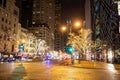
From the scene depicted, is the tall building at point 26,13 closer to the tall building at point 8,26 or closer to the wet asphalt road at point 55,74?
the tall building at point 8,26

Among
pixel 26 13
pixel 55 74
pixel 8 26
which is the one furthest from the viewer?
pixel 26 13

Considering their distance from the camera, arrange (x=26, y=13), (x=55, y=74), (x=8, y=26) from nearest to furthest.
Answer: (x=55, y=74) < (x=8, y=26) < (x=26, y=13)

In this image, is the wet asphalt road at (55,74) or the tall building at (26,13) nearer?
the wet asphalt road at (55,74)

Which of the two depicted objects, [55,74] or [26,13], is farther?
[26,13]

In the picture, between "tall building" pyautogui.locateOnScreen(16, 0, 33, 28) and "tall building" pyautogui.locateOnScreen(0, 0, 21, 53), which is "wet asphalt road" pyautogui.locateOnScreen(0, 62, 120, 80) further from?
"tall building" pyautogui.locateOnScreen(16, 0, 33, 28)

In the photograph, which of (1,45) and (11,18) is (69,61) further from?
(11,18)

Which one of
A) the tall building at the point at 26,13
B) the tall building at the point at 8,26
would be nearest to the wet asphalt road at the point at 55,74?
the tall building at the point at 8,26

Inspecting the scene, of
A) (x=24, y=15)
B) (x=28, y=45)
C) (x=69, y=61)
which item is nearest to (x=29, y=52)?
(x=28, y=45)

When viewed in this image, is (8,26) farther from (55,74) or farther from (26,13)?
(26,13)

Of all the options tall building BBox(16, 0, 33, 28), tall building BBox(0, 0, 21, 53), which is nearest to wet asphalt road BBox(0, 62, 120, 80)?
tall building BBox(0, 0, 21, 53)

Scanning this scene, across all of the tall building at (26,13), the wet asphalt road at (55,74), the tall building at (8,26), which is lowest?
the wet asphalt road at (55,74)

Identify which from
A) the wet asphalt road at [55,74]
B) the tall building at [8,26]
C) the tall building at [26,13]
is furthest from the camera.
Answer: the tall building at [26,13]

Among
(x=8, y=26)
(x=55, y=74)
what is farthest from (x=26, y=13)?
(x=55, y=74)

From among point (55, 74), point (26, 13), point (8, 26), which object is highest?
point (26, 13)
